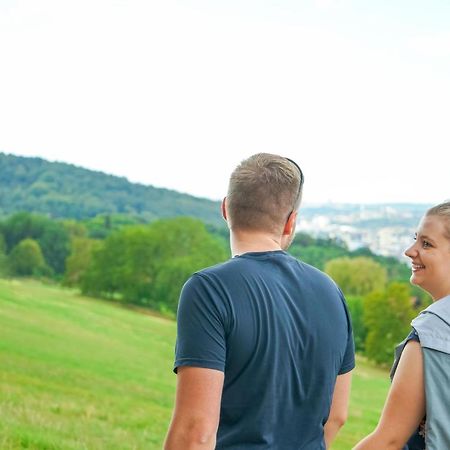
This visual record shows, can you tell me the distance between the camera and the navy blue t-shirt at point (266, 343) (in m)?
1.68

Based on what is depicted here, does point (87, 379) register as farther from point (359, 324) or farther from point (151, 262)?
point (151, 262)

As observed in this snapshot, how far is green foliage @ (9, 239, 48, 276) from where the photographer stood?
39531mm

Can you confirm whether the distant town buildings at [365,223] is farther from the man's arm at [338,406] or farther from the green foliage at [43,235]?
the man's arm at [338,406]

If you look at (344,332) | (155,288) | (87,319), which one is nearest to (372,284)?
(155,288)

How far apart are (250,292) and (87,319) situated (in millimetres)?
24169

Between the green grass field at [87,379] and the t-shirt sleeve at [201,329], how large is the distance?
3.57m

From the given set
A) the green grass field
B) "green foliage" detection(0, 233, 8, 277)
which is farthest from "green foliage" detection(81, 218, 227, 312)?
"green foliage" detection(0, 233, 8, 277)

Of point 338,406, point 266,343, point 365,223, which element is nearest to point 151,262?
point 338,406

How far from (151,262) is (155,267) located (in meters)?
0.33

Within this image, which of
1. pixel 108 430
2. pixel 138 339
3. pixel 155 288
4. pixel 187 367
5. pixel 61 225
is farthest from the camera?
pixel 61 225

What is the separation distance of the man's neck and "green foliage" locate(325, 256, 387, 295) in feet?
133

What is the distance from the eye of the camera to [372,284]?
4319 cm

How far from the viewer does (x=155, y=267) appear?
36812mm

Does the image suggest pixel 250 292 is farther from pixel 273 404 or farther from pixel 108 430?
pixel 108 430
